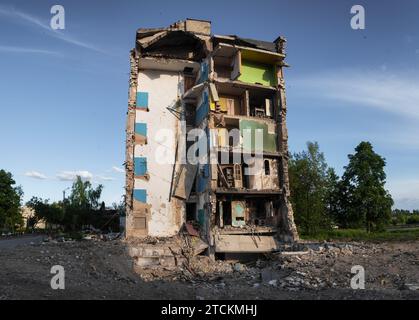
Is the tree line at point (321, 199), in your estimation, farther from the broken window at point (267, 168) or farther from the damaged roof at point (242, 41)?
the damaged roof at point (242, 41)

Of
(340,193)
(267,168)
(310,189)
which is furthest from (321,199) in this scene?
(267,168)

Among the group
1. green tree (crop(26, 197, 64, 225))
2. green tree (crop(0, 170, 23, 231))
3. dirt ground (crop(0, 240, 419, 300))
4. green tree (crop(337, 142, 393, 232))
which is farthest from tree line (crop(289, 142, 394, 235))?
green tree (crop(0, 170, 23, 231))

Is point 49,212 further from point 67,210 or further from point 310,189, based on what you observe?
point 310,189

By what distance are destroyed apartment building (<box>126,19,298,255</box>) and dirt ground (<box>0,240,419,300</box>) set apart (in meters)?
3.43

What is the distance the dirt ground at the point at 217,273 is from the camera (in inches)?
430

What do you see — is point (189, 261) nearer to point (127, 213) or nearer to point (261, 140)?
point (127, 213)

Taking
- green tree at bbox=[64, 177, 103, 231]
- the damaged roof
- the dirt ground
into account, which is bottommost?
the dirt ground

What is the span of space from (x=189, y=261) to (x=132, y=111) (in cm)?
1119

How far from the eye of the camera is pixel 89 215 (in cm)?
3519

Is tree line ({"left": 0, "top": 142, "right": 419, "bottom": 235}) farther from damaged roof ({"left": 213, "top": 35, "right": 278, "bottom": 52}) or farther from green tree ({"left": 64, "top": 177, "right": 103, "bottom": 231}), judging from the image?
damaged roof ({"left": 213, "top": 35, "right": 278, "bottom": 52})

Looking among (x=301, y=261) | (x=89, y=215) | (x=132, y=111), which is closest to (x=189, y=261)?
(x=301, y=261)

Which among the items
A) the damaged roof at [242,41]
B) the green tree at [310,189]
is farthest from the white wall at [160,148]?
the green tree at [310,189]

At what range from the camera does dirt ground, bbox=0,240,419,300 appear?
10.9 meters

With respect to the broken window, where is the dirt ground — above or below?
below
